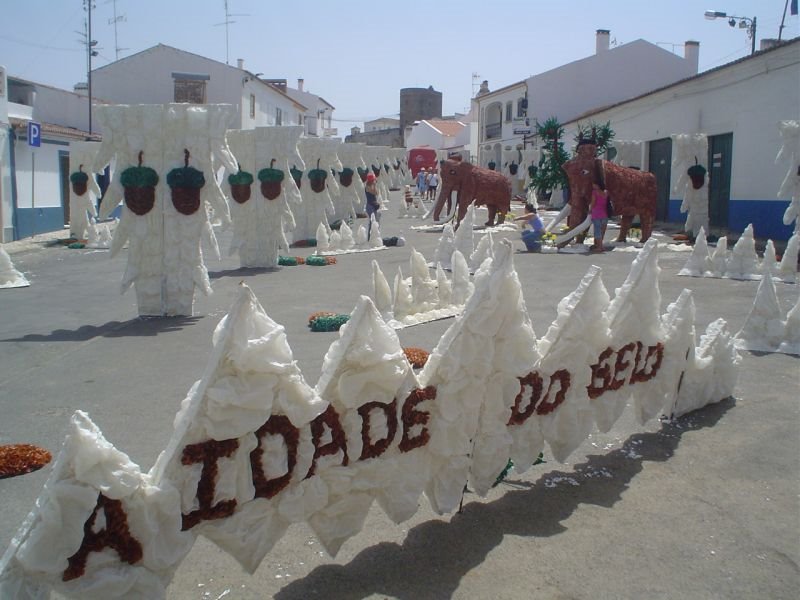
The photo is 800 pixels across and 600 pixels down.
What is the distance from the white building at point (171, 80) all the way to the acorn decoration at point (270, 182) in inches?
882

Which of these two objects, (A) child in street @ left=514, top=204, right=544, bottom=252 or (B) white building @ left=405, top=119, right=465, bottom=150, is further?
(B) white building @ left=405, top=119, right=465, bottom=150

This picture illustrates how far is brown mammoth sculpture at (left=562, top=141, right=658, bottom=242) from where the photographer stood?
56.3 ft

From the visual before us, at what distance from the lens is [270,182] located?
1518 centimetres

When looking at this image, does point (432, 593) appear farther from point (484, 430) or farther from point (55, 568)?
point (55, 568)

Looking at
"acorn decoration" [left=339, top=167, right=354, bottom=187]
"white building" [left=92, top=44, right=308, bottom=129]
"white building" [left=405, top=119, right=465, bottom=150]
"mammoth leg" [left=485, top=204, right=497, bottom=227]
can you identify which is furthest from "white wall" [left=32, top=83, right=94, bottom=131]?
"white building" [left=405, top=119, right=465, bottom=150]

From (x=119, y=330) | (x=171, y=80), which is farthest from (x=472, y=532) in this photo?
(x=171, y=80)

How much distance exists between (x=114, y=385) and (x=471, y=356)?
447 cm

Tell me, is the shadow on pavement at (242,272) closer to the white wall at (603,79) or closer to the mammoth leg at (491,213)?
the mammoth leg at (491,213)

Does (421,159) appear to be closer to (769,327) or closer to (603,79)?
(603,79)

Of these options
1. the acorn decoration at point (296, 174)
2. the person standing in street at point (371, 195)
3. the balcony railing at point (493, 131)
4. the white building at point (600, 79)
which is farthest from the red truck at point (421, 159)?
the acorn decoration at point (296, 174)

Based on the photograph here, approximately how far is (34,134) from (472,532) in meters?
20.0

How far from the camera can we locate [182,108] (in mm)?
10141

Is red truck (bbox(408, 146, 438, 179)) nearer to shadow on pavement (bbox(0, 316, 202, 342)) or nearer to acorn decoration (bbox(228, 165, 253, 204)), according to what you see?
acorn decoration (bbox(228, 165, 253, 204))

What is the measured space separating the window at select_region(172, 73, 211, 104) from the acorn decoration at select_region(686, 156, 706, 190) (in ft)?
85.1
